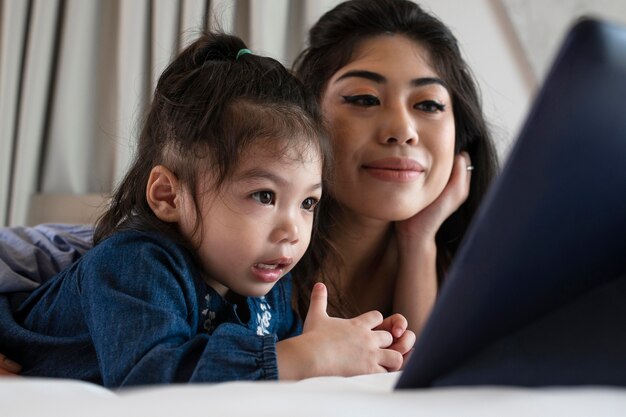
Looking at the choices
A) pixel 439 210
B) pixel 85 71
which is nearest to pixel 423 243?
pixel 439 210

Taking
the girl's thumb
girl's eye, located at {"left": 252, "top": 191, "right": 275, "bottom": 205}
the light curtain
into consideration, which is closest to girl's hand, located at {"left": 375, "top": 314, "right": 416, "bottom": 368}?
the girl's thumb

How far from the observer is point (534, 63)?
102 inches

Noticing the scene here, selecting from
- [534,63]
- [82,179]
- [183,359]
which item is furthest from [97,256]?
[534,63]

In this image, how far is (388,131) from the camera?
1342 mm

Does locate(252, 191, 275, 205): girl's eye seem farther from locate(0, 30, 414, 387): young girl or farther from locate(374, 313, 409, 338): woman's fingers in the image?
locate(374, 313, 409, 338): woman's fingers

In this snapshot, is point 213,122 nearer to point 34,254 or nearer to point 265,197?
point 265,197

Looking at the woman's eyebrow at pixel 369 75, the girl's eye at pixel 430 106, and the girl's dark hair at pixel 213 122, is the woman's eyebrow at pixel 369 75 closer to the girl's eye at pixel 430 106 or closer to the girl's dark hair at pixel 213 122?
the girl's eye at pixel 430 106

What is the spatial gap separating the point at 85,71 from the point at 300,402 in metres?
2.38

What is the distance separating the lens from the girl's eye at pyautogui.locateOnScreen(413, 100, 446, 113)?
54.9 inches

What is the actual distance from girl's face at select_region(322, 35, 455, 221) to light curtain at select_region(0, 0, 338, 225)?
1.14 meters

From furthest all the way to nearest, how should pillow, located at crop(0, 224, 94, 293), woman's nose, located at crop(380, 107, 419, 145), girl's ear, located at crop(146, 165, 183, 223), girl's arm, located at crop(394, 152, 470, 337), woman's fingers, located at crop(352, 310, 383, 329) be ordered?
girl's arm, located at crop(394, 152, 470, 337)
woman's nose, located at crop(380, 107, 419, 145)
pillow, located at crop(0, 224, 94, 293)
girl's ear, located at crop(146, 165, 183, 223)
woman's fingers, located at crop(352, 310, 383, 329)

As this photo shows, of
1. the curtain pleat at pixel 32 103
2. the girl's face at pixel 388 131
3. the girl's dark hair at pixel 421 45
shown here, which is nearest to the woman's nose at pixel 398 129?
the girl's face at pixel 388 131

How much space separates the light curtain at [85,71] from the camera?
250 centimetres

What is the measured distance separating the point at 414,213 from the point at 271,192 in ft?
1.60
